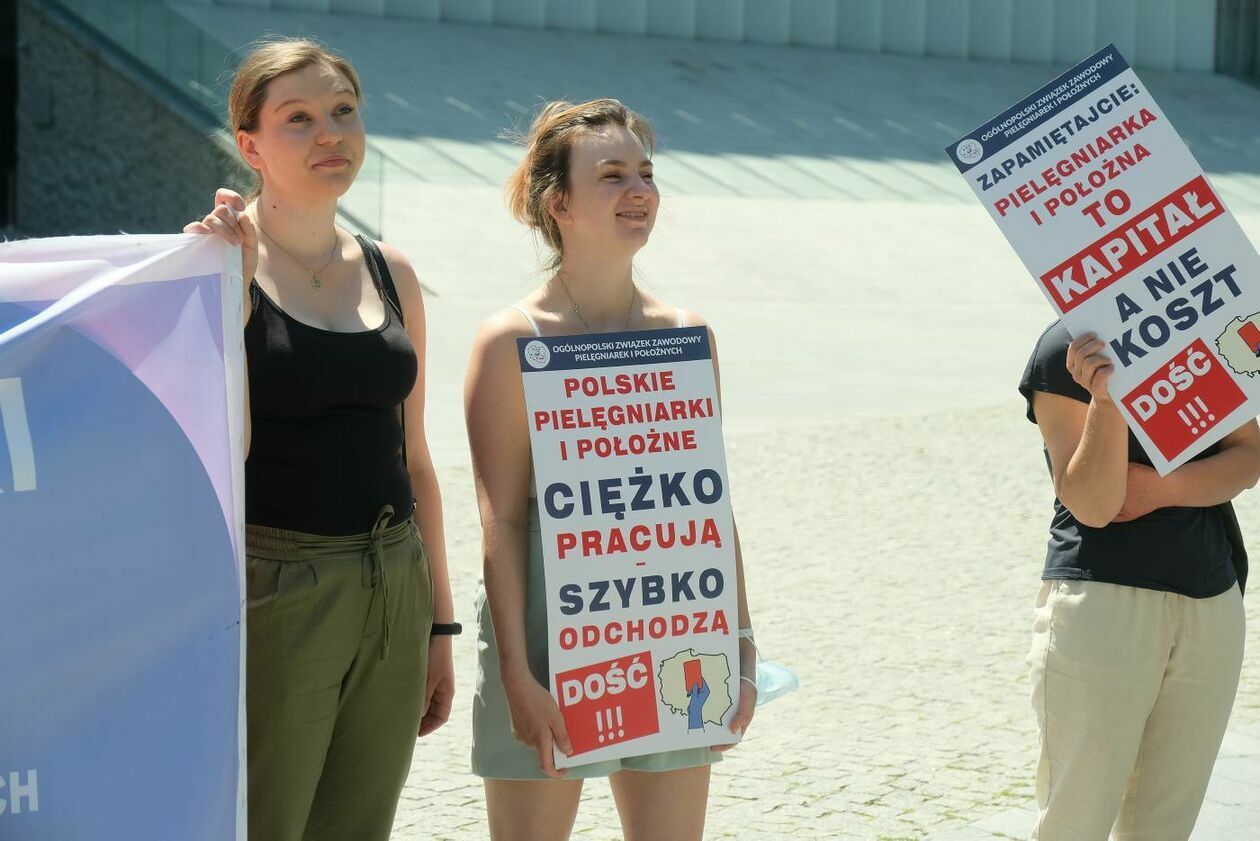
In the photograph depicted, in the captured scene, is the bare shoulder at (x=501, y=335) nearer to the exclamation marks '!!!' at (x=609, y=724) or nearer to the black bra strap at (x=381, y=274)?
the black bra strap at (x=381, y=274)

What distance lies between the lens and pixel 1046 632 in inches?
133

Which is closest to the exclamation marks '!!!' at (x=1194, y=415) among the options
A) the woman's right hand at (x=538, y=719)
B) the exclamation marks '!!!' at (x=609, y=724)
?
the exclamation marks '!!!' at (x=609, y=724)

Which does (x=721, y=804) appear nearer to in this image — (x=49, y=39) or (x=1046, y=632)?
(x=1046, y=632)

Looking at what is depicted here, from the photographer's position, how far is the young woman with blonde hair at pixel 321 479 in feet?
9.24

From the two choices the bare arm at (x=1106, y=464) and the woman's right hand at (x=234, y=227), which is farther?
the bare arm at (x=1106, y=464)

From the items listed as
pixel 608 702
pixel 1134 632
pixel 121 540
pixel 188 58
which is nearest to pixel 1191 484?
pixel 1134 632

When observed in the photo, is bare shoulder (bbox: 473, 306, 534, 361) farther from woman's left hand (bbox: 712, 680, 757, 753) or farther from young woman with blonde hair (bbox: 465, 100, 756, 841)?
woman's left hand (bbox: 712, 680, 757, 753)

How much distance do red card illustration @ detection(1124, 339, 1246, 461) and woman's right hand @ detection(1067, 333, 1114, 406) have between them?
0.05 meters

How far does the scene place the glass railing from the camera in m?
19.0

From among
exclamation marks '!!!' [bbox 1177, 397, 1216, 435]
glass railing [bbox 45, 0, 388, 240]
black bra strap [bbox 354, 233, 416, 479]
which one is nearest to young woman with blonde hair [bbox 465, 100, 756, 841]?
black bra strap [bbox 354, 233, 416, 479]

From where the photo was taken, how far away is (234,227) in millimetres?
2738

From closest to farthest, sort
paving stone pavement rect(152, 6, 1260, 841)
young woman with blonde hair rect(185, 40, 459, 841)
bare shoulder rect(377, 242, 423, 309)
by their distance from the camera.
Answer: young woman with blonde hair rect(185, 40, 459, 841)
bare shoulder rect(377, 242, 423, 309)
paving stone pavement rect(152, 6, 1260, 841)

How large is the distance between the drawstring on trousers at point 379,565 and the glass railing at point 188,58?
16.1 meters

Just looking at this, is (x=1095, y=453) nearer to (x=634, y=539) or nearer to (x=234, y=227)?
(x=634, y=539)
